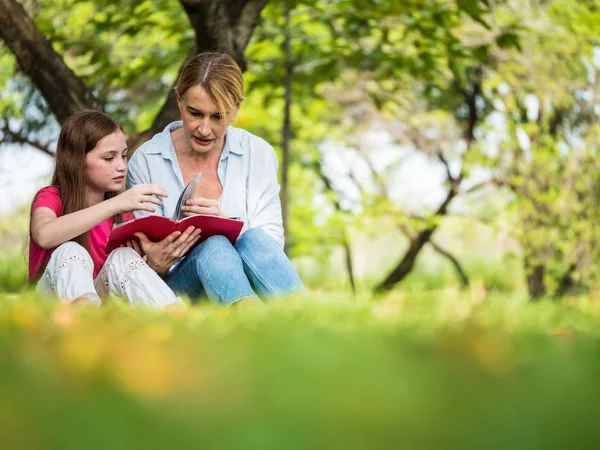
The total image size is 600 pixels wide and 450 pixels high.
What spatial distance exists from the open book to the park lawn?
7.35 ft

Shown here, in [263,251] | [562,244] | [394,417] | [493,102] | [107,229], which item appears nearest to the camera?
[394,417]

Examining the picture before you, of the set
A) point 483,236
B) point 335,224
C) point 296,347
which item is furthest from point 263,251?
point 483,236

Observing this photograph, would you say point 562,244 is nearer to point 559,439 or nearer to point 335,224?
point 335,224

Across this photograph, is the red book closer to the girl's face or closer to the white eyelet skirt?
the white eyelet skirt

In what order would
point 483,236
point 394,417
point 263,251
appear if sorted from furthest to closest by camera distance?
point 483,236 → point 263,251 → point 394,417

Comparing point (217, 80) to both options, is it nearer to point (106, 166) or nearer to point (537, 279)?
point (106, 166)

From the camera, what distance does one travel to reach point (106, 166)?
3.82 m

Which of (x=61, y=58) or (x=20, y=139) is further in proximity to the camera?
(x=20, y=139)

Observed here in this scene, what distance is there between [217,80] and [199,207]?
690 millimetres

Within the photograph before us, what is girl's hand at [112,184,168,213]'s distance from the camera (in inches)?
132

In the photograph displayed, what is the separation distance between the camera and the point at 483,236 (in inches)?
472

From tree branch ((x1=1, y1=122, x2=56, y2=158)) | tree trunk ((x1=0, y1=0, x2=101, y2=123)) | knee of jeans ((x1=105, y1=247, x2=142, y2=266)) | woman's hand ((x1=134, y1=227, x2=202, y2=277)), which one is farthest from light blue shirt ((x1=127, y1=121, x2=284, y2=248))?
tree branch ((x1=1, y1=122, x2=56, y2=158))

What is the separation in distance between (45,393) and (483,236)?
11591 millimetres

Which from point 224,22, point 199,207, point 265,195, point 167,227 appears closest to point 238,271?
point 167,227
